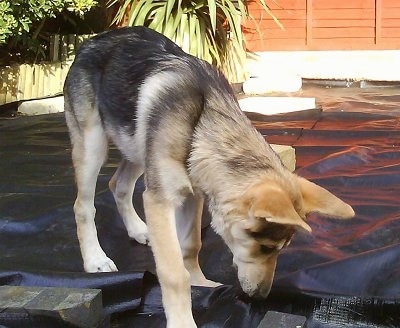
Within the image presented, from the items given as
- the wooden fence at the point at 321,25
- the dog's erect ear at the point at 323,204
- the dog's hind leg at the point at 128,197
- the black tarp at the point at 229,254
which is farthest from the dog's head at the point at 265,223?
the wooden fence at the point at 321,25

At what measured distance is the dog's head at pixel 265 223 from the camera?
2414 millimetres

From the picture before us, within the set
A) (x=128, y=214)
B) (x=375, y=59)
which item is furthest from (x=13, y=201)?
(x=375, y=59)

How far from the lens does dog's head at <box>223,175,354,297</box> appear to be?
2414 mm

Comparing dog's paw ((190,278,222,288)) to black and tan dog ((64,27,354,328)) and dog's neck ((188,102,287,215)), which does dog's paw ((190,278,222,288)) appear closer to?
black and tan dog ((64,27,354,328))

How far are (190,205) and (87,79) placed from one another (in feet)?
2.97

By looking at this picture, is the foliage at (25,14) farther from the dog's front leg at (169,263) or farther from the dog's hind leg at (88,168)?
the dog's front leg at (169,263)

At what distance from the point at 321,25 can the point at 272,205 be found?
987 cm

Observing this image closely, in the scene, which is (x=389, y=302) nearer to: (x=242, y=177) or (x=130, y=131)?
(x=242, y=177)

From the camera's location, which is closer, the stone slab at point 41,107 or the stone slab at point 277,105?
the stone slab at point 277,105

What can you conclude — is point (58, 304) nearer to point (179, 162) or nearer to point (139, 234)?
point (179, 162)

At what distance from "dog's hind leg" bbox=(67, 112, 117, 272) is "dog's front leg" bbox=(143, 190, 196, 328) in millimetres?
643

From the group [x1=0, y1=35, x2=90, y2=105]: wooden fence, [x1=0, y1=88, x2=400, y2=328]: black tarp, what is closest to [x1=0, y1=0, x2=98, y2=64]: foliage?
[x1=0, y1=35, x2=90, y2=105]: wooden fence

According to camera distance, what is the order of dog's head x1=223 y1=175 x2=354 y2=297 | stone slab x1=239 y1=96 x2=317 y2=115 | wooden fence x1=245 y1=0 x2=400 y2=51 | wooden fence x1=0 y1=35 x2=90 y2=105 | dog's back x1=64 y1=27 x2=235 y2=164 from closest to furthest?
dog's head x1=223 y1=175 x2=354 y2=297
dog's back x1=64 y1=27 x2=235 y2=164
stone slab x1=239 y1=96 x2=317 y2=115
wooden fence x1=0 y1=35 x2=90 y2=105
wooden fence x1=245 y1=0 x2=400 y2=51

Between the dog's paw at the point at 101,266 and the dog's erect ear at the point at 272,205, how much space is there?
104 cm
